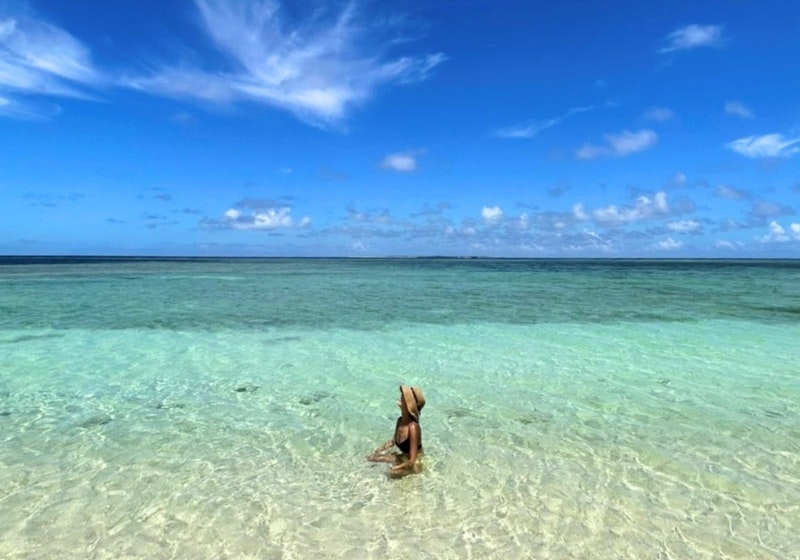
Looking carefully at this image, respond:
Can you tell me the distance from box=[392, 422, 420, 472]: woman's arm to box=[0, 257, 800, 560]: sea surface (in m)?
0.16

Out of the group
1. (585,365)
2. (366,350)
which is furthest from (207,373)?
(585,365)

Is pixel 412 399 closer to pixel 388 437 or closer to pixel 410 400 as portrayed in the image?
pixel 410 400

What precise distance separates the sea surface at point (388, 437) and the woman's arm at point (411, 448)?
0.16m

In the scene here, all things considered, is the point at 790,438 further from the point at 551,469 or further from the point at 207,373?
the point at 207,373

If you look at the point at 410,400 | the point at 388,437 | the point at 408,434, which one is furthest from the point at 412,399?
the point at 388,437

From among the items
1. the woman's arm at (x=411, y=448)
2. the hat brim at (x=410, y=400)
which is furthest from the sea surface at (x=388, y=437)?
the hat brim at (x=410, y=400)

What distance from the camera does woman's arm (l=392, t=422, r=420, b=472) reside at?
605cm

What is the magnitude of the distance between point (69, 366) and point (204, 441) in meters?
6.14

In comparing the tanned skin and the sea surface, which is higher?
the tanned skin

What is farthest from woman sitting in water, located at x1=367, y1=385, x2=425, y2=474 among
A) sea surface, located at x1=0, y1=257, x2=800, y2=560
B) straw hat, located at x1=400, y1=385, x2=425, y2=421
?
sea surface, located at x1=0, y1=257, x2=800, y2=560

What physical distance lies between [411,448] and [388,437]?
4.39ft

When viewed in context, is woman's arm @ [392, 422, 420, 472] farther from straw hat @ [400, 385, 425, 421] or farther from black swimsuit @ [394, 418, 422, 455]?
straw hat @ [400, 385, 425, 421]

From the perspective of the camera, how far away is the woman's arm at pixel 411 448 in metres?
6.05

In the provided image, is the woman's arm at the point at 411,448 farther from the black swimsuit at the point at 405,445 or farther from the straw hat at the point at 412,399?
the straw hat at the point at 412,399
